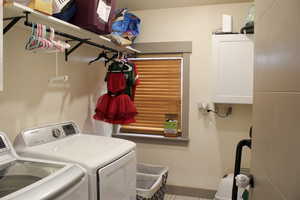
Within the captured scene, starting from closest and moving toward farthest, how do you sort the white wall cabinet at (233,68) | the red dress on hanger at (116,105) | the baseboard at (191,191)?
1. the red dress on hanger at (116,105)
2. the white wall cabinet at (233,68)
3. the baseboard at (191,191)

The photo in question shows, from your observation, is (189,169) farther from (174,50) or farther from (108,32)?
(108,32)

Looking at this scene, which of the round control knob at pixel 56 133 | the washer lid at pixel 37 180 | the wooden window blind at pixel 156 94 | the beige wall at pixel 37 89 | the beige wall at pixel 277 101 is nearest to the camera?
the beige wall at pixel 277 101

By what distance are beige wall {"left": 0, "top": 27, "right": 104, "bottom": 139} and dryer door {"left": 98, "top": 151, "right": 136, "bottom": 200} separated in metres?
0.77

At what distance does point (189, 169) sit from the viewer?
10.1 ft

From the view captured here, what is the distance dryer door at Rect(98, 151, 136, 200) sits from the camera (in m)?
1.46

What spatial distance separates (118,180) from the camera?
1637 mm

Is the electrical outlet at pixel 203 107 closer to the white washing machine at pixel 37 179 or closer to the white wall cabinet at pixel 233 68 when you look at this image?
the white wall cabinet at pixel 233 68

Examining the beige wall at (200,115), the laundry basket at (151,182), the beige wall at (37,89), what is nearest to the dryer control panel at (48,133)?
the beige wall at (37,89)

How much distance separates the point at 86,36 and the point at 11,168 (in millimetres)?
1201

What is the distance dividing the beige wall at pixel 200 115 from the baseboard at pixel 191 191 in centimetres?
5

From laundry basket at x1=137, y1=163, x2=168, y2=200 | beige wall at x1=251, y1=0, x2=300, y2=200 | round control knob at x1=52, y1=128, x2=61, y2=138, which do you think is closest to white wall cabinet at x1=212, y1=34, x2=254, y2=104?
laundry basket at x1=137, y1=163, x2=168, y2=200

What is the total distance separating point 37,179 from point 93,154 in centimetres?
39

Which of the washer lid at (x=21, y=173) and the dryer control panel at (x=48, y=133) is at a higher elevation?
the dryer control panel at (x=48, y=133)

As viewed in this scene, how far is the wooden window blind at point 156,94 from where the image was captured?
10.2ft
